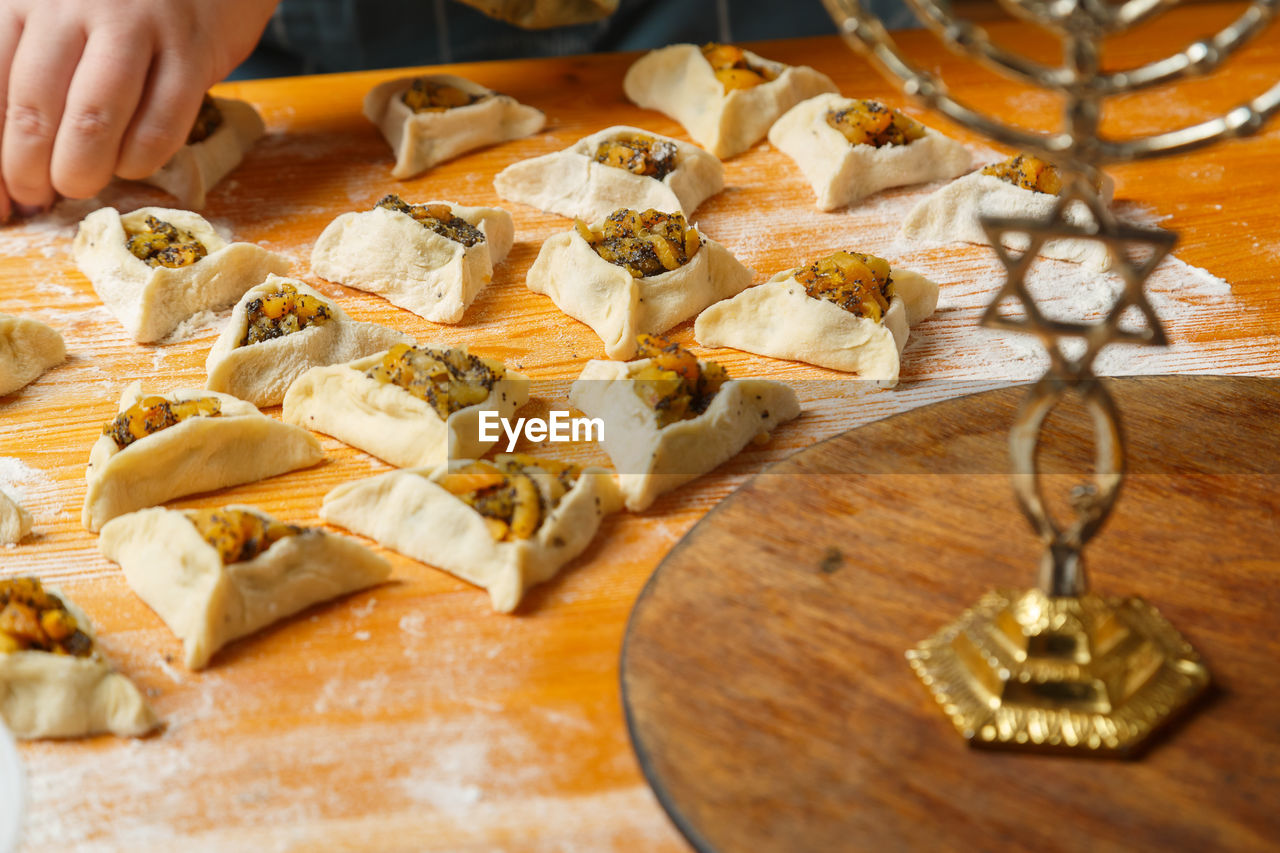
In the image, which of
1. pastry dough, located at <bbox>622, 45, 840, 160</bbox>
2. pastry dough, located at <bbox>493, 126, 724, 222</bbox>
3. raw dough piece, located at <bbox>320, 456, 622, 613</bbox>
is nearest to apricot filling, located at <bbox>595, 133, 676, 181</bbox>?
pastry dough, located at <bbox>493, 126, 724, 222</bbox>

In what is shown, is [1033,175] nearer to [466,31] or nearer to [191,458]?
[191,458]

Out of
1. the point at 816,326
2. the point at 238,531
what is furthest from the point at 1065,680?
the point at 238,531

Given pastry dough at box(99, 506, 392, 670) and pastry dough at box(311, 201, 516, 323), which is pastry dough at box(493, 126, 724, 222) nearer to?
pastry dough at box(311, 201, 516, 323)

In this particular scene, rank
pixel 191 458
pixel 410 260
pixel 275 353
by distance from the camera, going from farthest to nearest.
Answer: pixel 410 260 < pixel 275 353 < pixel 191 458

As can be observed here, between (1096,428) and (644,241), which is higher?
(1096,428)

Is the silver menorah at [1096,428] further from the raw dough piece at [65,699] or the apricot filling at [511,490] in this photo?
the raw dough piece at [65,699]

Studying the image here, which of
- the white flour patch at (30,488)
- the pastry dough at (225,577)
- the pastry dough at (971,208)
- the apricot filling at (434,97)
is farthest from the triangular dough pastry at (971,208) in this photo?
the white flour patch at (30,488)

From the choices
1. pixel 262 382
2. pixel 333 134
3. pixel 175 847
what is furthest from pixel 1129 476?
pixel 333 134
